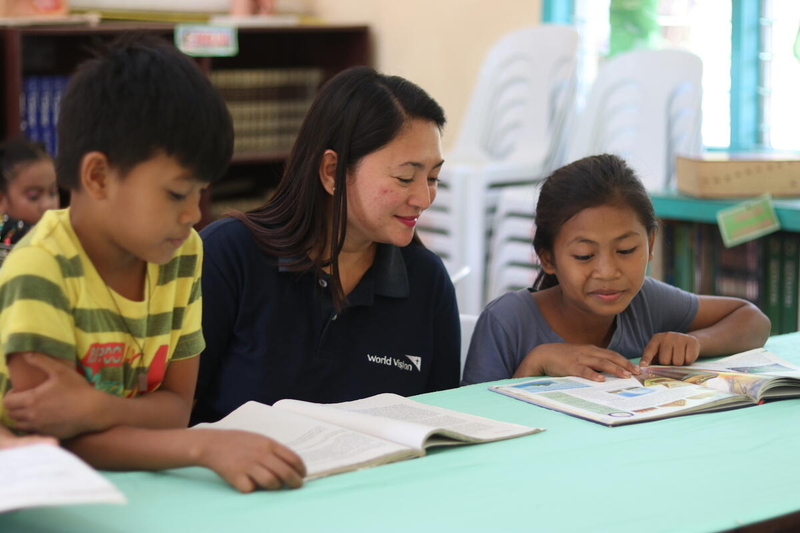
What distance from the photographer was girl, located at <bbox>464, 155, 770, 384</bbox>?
5.76 feet

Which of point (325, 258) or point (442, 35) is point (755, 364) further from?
point (442, 35)

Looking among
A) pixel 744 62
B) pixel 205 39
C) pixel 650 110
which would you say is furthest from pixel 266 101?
pixel 744 62

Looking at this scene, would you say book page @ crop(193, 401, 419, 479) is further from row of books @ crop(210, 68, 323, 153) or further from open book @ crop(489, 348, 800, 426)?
row of books @ crop(210, 68, 323, 153)

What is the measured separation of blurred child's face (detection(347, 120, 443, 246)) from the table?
0.49 meters

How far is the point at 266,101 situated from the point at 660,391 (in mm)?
3528

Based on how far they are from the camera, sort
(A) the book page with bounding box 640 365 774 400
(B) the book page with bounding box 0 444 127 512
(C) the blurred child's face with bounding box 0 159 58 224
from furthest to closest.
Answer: (C) the blurred child's face with bounding box 0 159 58 224
(A) the book page with bounding box 640 365 774 400
(B) the book page with bounding box 0 444 127 512

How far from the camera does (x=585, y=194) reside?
5.92 feet

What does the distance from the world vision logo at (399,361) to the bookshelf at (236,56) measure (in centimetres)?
233

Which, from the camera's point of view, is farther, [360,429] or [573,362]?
[573,362]

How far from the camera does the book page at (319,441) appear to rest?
113 centimetres

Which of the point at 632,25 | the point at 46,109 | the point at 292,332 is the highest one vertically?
the point at 632,25

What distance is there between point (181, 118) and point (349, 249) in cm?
68

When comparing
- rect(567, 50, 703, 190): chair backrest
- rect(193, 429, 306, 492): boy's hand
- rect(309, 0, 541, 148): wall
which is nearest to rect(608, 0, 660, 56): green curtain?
rect(309, 0, 541, 148): wall

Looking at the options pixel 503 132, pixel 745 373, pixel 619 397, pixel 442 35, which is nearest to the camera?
pixel 619 397
